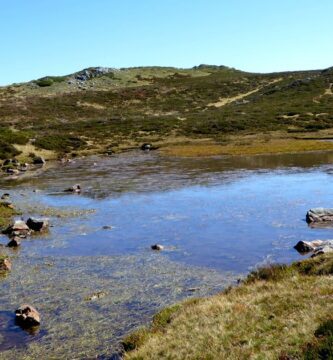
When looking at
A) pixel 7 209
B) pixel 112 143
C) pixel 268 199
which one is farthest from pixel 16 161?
pixel 268 199

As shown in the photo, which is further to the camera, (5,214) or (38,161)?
(38,161)

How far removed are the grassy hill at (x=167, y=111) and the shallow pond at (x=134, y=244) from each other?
2881cm

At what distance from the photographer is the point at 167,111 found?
127875 mm

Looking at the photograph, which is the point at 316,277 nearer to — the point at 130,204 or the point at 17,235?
the point at 17,235

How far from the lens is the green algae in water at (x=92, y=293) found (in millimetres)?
16125

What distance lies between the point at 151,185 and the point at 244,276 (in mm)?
Result: 27344

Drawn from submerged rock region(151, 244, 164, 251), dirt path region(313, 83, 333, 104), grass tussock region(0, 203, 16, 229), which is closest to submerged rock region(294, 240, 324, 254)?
submerged rock region(151, 244, 164, 251)

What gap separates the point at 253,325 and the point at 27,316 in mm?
8059

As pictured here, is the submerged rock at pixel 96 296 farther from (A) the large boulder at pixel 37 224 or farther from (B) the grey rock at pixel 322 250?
(A) the large boulder at pixel 37 224

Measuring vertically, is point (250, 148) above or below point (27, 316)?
below

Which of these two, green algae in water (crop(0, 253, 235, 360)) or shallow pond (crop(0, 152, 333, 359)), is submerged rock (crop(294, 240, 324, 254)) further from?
green algae in water (crop(0, 253, 235, 360))

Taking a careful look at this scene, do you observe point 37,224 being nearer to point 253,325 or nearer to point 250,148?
point 253,325

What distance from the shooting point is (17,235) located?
29.4m

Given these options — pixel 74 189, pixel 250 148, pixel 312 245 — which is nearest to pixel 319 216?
pixel 312 245
